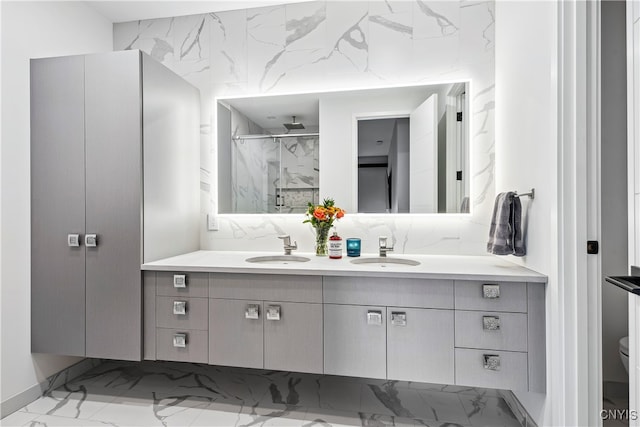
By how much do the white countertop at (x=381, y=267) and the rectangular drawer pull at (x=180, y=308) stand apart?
0.18 m

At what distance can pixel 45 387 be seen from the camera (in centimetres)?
191

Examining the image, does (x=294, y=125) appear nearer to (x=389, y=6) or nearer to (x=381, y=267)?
(x=389, y=6)

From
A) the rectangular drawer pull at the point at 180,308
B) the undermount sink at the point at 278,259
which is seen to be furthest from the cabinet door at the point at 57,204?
the undermount sink at the point at 278,259

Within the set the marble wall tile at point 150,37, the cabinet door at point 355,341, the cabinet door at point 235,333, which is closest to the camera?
the cabinet door at point 355,341

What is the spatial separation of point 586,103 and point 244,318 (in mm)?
1809

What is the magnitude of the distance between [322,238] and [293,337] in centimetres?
66

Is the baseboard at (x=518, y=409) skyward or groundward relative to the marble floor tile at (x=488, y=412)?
skyward

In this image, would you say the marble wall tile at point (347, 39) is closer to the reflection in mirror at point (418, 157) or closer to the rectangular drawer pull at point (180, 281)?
the reflection in mirror at point (418, 157)

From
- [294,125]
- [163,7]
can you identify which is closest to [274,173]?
[294,125]

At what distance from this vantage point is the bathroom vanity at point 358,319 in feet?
4.77

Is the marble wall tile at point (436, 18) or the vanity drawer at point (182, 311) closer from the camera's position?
the vanity drawer at point (182, 311)

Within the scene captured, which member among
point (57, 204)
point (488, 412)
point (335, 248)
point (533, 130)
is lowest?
point (488, 412)

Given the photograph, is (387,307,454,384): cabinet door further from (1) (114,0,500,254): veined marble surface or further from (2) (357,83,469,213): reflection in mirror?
(2) (357,83,469,213): reflection in mirror

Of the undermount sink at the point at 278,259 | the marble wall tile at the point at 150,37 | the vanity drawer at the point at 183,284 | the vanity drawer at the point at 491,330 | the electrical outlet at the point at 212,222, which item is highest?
the marble wall tile at the point at 150,37
